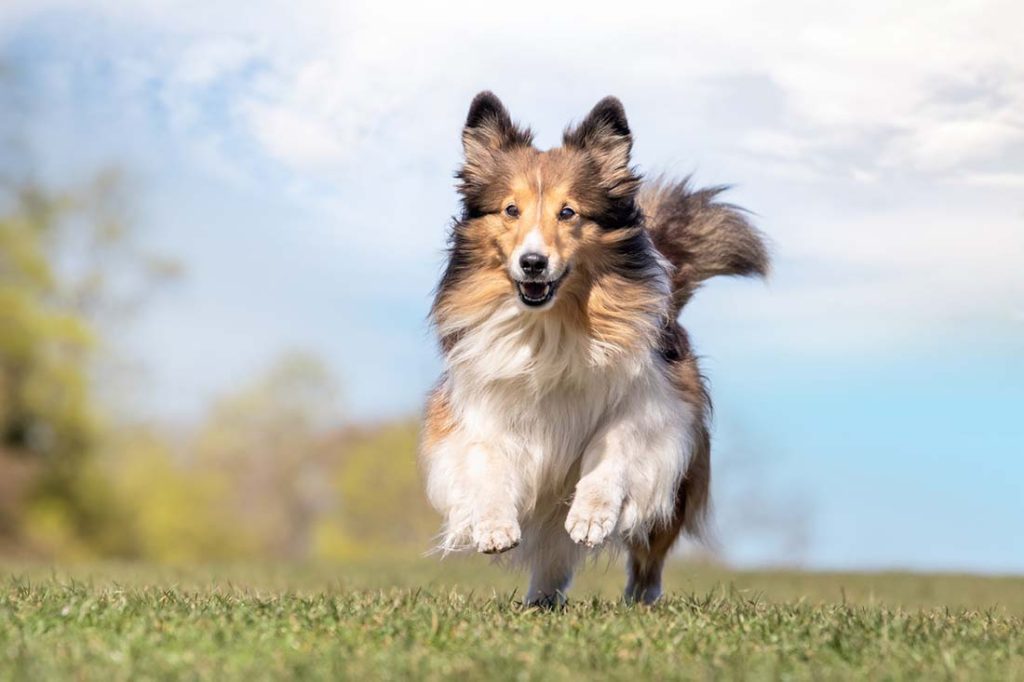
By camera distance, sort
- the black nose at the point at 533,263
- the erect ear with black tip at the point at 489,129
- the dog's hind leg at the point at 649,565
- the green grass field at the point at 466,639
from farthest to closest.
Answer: the dog's hind leg at the point at 649,565, the erect ear with black tip at the point at 489,129, the black nose at the point at 533,263, the green grass field at the point at 466,639

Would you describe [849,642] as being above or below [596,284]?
below

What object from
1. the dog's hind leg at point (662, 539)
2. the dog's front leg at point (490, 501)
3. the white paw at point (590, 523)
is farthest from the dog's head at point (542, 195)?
the dog's hind leg at point (662, 539)

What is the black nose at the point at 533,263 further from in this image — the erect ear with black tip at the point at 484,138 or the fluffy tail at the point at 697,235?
the fluffy tail at the point at 697,235

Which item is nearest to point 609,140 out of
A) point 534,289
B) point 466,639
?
point 534,289

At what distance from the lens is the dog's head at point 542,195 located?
6586 mm

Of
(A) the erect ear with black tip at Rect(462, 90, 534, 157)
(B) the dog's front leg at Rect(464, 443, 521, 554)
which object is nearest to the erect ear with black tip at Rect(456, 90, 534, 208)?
(A) the erect ear with black tip at Rect(462, 90, 534, 157)

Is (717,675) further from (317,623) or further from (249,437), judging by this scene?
(249,437)

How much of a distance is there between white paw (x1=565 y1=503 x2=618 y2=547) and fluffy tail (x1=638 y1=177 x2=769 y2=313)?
1.94 m

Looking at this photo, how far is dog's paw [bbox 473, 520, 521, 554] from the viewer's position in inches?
253

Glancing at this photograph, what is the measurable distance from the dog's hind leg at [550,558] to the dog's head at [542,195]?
5.04ft

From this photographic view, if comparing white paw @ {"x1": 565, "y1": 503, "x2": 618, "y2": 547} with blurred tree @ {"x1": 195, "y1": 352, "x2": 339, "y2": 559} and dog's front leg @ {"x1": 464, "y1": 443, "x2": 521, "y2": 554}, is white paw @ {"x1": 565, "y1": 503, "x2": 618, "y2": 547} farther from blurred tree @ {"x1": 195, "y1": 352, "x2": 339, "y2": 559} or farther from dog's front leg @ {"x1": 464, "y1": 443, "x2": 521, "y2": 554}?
blurred tree @ {"x1": 195, "y1": 352, "x2": 339, "y2": 559}

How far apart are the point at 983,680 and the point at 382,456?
86.5 ft

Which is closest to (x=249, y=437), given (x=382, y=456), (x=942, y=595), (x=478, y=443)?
(x=382, y=456)

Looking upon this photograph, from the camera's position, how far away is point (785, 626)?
5.90 meters
